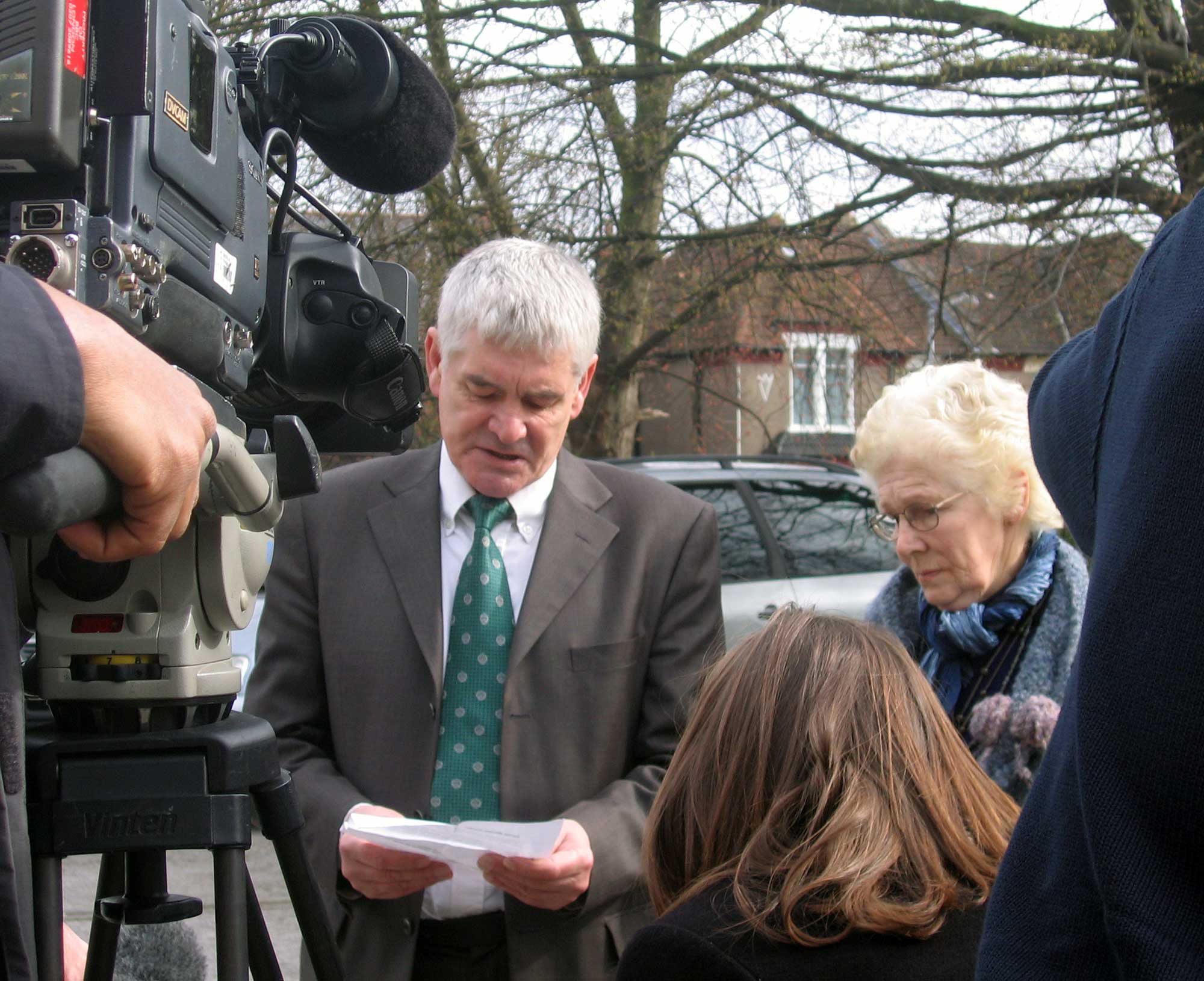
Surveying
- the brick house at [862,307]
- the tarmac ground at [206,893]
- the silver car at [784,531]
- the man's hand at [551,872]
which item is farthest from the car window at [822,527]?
the man's hand at [551,872]

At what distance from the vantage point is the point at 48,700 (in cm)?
119

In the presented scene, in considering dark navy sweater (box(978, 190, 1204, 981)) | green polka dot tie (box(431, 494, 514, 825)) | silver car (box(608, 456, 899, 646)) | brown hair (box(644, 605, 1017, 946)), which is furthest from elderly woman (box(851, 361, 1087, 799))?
silver car (box(608, 456, 899, 646))

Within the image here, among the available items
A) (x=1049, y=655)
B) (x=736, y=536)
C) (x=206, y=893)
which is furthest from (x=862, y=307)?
(x=1049, y=655)

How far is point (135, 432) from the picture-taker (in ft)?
2.97

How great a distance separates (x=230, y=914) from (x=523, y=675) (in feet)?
3.06

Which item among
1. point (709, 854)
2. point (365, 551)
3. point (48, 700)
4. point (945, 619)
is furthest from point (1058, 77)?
point (48, 700)

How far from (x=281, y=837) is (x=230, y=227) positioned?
657mm

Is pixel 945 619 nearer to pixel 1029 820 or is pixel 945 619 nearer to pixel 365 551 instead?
pixel 365 551

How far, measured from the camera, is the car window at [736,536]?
5629mm

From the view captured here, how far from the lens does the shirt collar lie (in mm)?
2256

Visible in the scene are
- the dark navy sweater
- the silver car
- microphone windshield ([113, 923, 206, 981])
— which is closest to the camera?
the dark navy sweater

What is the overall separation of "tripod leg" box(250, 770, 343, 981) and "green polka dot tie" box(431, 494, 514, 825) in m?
0.64

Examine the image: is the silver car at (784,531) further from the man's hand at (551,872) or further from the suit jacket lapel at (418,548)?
the man's hand at (551,872)

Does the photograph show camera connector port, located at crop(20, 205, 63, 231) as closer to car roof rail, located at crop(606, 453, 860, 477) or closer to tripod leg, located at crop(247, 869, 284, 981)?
tripod leg, located at crop(247, 869, 284, 981)
